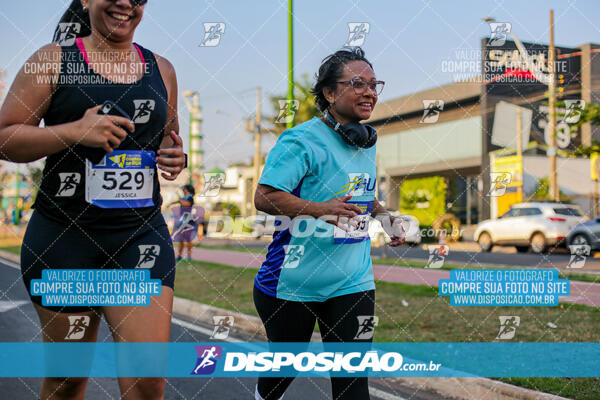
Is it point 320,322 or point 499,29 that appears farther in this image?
point 499,29

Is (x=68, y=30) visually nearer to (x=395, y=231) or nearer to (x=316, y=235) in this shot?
(x=316, y=235)

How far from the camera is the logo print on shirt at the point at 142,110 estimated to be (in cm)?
218

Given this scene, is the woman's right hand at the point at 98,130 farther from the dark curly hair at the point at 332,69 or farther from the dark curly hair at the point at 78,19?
the dark curly hair at the point at 332,69

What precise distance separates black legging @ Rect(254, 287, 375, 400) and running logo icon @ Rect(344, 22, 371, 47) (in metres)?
2.71

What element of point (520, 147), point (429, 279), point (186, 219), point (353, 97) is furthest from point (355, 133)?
point (520, 147)

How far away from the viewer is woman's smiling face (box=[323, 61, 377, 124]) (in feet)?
9.49

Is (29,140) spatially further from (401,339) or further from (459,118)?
(459,118)

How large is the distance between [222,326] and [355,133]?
474 centimetres

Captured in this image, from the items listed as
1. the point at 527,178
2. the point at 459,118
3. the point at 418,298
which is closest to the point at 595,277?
the point at 418,298

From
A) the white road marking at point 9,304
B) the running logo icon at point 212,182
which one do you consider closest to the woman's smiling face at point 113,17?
the running logo icon at point 212,182

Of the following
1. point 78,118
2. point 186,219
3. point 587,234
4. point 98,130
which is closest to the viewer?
point 98,130

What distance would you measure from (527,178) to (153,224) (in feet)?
98.4

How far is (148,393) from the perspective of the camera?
2.10m

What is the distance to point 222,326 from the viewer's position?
703cm
